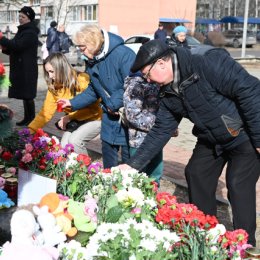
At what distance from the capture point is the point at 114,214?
2115 millimetres

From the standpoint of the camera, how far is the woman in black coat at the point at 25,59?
6.92 metres

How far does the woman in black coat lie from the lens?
692 cm

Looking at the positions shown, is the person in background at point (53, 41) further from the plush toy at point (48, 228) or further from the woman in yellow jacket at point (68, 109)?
the plush toy at point (48, 228)

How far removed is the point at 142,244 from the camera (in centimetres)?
171

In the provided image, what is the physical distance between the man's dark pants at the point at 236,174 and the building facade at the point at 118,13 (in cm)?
3565

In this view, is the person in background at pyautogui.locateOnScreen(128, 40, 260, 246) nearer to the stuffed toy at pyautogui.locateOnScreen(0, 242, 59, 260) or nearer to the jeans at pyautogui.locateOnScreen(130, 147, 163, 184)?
the jeans at pyautogui.locateOnScreen(130, 147, 163, 184)

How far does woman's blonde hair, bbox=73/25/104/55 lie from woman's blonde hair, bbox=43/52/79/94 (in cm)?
64

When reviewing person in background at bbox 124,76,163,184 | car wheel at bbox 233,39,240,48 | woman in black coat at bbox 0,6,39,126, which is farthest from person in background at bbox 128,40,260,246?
car wheel at bbox 233,39,240,48

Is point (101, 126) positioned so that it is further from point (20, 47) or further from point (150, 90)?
point (20, 47)

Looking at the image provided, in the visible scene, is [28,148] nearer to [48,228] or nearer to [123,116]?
[123,116]

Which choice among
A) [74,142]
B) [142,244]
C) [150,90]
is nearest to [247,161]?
[150,90]

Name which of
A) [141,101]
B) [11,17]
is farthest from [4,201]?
[11,17]

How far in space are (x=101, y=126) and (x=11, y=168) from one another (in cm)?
107

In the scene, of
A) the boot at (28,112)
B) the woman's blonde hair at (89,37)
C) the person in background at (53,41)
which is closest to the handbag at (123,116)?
the woman's blonde hair at (89,37)
